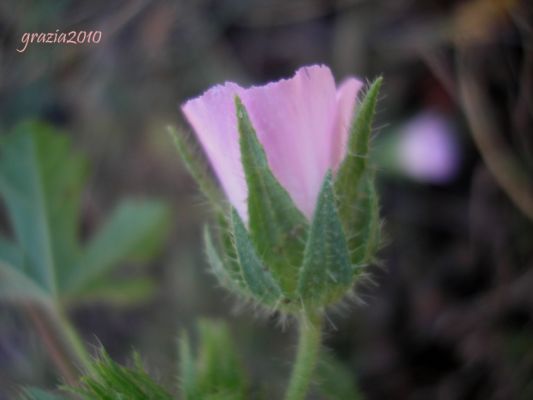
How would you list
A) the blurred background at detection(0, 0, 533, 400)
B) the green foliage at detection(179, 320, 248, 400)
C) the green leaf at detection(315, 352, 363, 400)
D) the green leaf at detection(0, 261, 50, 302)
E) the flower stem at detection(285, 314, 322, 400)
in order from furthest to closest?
the blurred background at detection(0, 0, 533, 400) < the green leaf at detection(0, 261, 50, 302) < the green leaf at detection(315, 352, 363, 400) < the green foliage at detection(179, 320, 248, 400) < the flower stem at detection(285, 314, 322, 400)

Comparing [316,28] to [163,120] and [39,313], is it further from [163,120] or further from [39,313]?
[39,313]

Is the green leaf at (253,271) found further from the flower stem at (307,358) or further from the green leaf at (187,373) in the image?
the green leaf at (187,373)

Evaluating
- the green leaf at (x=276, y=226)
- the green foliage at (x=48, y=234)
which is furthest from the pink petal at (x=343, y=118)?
the green foliage at (x=48, y=234)

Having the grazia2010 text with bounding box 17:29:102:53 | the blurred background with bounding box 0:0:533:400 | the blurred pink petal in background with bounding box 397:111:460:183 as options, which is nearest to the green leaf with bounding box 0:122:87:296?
the blurred background with bounding box 0:0:533:400

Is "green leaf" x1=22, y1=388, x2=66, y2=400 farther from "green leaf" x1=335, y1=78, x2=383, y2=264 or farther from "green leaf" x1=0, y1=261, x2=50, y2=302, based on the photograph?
"green leaf" x1=0, y1=261, x2=50, y2=302

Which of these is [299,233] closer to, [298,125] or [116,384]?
[298,125]

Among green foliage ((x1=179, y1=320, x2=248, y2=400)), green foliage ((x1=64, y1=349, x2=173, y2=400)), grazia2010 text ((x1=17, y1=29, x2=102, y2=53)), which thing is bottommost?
green foliage ((x1=179, y1=320, x2=248, y2=400))
